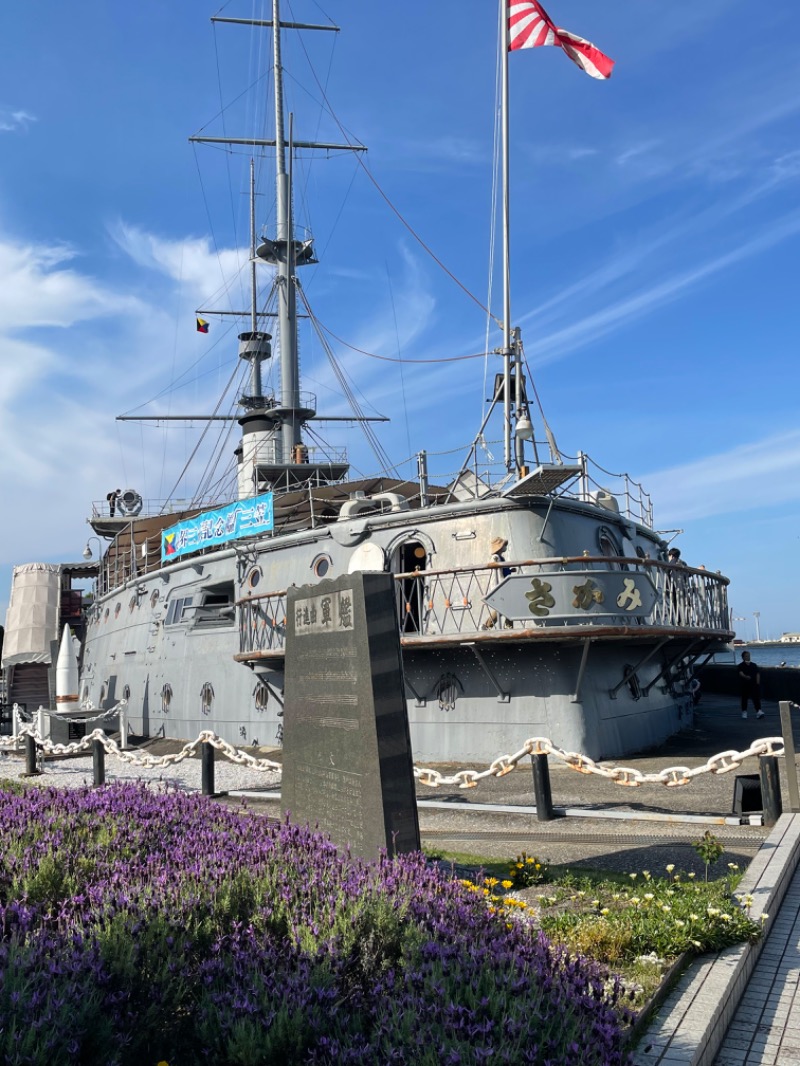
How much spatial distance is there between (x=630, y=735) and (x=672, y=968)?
36.9 ft

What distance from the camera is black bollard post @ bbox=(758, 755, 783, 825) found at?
9367 mm

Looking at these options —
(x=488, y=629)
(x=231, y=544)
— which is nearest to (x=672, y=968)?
(x=488, y=629)

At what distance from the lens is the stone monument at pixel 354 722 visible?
6.63 metres

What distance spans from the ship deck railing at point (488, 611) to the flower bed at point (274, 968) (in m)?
8.23

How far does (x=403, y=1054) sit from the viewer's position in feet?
11.3

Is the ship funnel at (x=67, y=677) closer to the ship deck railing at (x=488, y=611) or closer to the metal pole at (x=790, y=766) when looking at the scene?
the ship deck railing at (x=488, y=611)

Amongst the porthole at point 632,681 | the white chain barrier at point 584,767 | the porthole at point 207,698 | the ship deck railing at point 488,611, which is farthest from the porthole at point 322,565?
the porthole at point 632,681

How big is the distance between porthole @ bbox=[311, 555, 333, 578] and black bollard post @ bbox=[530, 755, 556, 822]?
793 cm

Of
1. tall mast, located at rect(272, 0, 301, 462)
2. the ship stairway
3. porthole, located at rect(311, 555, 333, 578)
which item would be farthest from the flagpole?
the ship stairway

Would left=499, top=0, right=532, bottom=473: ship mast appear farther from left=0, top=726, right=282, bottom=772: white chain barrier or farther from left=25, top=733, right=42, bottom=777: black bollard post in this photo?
left=25, top=733, right=42, bottom=777: black bollard post

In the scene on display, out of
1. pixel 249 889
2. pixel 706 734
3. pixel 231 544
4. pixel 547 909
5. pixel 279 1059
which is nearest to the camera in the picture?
pixel 279 1059

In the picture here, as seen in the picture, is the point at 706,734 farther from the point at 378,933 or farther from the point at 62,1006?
the point at 62,1006

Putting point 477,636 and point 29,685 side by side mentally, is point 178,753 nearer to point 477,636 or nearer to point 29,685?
point 477,636

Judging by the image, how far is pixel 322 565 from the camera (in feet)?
58.0
